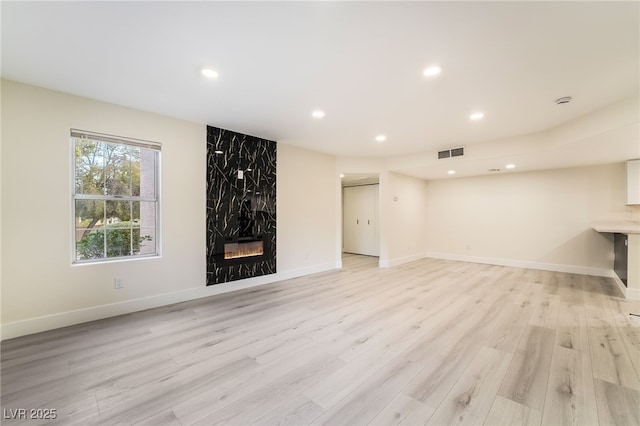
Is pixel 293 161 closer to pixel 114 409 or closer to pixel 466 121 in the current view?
pixel 466 121

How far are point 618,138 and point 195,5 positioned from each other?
16.6 feet

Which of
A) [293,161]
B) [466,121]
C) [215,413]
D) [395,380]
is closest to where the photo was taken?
[215,413]

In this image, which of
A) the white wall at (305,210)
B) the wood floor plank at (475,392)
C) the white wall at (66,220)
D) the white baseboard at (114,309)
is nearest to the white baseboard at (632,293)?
the wood floor plank at (475,392)

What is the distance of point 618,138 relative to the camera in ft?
11.4

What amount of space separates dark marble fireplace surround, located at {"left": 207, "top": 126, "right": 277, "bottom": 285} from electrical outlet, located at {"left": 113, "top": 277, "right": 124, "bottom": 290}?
1.07m

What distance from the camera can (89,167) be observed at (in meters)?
3.19

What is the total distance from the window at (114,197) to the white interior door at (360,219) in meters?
5.84

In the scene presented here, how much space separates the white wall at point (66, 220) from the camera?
2.68 m

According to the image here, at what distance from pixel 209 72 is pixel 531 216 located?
6.89 metres

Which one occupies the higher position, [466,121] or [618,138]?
[466,121]

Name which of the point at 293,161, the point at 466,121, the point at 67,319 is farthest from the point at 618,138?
the point at 67,319

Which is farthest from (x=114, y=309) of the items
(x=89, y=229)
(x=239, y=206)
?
(x=239, y=206)

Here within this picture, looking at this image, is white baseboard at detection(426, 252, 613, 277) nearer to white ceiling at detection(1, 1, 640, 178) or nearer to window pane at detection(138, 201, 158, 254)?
white ceiling at detection(1, 1, 640, 178)

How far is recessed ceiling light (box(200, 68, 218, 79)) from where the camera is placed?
8.13 feet
